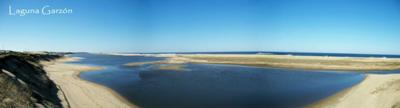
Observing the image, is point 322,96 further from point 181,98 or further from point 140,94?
point 140,94

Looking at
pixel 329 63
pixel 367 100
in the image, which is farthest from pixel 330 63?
pixel 367 100

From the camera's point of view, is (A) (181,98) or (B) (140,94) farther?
(B) (140,94)

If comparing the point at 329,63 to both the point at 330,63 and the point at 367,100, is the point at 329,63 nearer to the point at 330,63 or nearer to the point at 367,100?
the point at 330,63

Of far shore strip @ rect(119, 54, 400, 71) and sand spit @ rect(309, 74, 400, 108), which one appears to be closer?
sand spit @ rect(309, 74, 400, 108)

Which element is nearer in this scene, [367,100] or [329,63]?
[367,100]

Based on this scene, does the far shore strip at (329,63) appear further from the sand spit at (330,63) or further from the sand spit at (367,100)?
the sand spit at (367,100)

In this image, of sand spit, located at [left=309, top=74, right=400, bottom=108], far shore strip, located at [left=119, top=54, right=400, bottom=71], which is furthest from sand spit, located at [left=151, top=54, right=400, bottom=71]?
sand spit, located at [left=309, top=74, right=400, bottom=108]

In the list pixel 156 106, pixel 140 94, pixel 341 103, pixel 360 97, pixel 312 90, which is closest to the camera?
pixel 156 106

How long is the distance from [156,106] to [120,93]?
478 cm

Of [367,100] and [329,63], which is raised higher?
[329,63]

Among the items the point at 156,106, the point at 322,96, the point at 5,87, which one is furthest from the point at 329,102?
the point at 5,87

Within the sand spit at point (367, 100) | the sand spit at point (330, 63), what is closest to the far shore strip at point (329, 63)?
the sand spit at point (330, 63)

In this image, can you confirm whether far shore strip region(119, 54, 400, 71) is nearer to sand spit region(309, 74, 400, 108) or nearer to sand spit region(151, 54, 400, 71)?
sand spit region(151, 54, 400, 71)

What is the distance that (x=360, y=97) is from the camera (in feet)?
53.2
